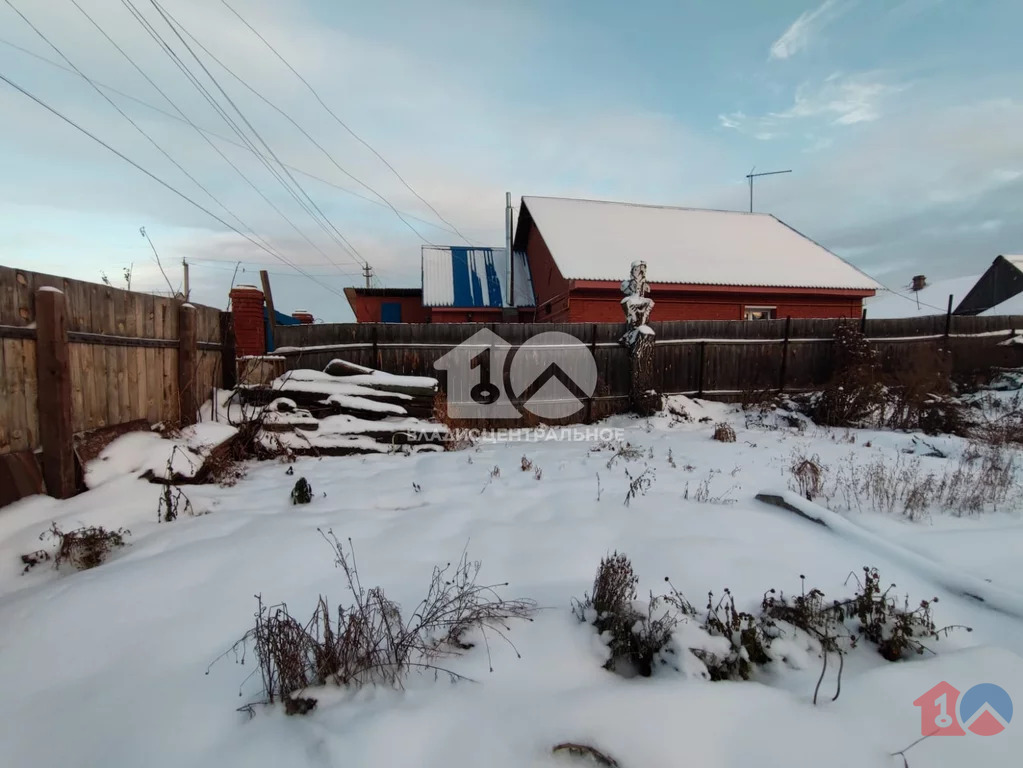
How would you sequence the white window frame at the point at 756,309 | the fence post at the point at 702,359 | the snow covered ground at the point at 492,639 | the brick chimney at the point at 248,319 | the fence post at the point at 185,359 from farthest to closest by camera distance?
the white window frame at the point at 756,309
the fence post at the point at 702,359
the brick chimney at the point at 248,319
the fence post at the point at 185,359
the snow covered ground at the point at 492,639

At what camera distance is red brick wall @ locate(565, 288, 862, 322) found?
13305mm

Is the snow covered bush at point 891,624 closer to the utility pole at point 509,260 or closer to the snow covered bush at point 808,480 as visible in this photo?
the snow covered bush at point 808,480

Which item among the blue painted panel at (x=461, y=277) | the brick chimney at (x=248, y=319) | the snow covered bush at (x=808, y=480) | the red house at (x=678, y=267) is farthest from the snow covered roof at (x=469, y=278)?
the snow covered bush at (x=808, y=480)

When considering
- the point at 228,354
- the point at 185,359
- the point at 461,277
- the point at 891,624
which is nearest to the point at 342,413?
the point at 228,354

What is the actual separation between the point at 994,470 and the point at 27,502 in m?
8.39

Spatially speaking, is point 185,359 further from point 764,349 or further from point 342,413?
point 764,349

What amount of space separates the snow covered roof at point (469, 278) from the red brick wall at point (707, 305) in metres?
3.40

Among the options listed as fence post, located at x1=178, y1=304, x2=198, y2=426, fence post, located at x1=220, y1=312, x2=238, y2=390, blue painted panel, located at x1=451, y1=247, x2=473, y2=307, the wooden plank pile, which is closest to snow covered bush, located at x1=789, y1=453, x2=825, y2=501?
the wooden plank pile

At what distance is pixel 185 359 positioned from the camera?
5.29 m

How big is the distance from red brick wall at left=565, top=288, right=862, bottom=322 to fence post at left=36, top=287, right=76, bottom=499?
36.5ft

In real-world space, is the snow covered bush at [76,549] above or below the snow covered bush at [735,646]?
above

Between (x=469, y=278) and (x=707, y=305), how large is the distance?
7999 mm

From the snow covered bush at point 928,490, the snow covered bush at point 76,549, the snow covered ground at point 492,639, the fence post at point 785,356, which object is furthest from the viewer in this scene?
the fence post at point 785,356

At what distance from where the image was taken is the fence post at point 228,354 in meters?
6.35
